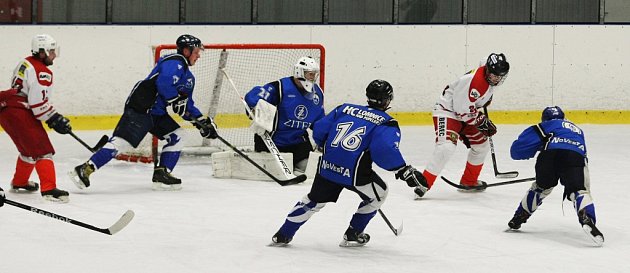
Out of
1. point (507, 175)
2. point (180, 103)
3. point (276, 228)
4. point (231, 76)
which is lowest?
point (276, 228)

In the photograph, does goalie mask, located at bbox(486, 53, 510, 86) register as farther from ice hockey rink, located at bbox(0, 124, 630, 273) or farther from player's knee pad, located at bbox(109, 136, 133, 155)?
player's knee pad, located at bbox(109, 136, 133, 155)

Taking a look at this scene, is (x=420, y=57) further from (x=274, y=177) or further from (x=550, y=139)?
(x=550, y=139)

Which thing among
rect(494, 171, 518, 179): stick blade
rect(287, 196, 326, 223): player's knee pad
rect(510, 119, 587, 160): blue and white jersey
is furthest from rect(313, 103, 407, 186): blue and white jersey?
rect(494, 171, 518, 179): stick blade

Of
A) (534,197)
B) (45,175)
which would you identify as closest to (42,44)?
(45,175)

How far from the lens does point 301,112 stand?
7656 millimetres

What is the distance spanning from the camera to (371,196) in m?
5.49

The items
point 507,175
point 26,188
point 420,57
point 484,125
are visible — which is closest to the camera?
point 26,188

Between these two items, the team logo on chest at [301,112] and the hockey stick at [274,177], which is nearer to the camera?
the hockey stick at [274,177]

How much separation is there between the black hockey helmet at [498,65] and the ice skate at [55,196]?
8.65 ft

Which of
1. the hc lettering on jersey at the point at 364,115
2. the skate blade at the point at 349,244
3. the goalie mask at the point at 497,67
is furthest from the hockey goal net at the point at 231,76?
the hc lettering on jersey at the point at 364,115

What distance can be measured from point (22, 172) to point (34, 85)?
0.61 m

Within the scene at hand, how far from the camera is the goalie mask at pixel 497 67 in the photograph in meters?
7.07

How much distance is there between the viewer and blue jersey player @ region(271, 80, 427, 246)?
207 inches

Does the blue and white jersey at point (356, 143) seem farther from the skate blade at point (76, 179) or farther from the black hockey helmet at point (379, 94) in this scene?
the skate blade at point (76, 179)
